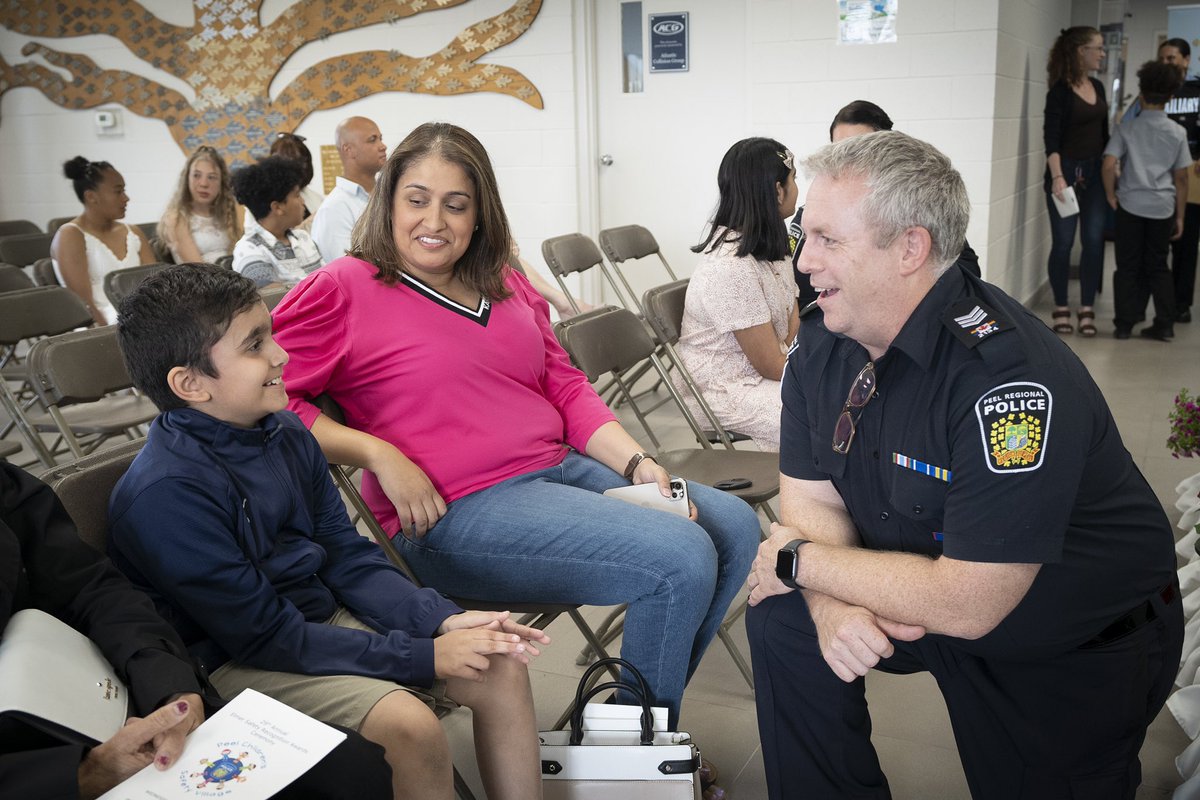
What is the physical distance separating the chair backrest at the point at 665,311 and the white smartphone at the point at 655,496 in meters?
1.00

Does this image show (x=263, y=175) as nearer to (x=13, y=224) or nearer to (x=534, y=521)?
(x=534, y=521)

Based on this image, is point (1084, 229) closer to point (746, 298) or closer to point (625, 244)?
point (625, 244)

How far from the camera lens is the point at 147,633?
1387mm

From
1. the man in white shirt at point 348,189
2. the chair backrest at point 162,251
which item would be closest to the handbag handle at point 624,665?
the man in white shirt at point 348,189

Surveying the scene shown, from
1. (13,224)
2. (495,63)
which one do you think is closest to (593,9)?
(495,63)

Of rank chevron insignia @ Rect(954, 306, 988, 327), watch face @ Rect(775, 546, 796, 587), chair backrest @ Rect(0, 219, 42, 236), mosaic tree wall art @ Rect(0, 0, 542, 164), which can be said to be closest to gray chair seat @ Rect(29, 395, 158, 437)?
watch face @ Rect(775, 546, 796, 587)

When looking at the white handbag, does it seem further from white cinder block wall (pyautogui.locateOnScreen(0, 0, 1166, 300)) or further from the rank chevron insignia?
white cinder block wall (pyautogui.locateOnScreen(0, 0, 1166, 300))

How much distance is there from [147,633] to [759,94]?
499 centimetres

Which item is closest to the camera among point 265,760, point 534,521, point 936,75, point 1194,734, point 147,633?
point 265,760

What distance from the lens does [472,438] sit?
206 centimetres

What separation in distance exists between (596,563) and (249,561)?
62 centimetres

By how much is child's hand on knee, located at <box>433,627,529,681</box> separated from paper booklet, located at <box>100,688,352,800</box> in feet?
0.91

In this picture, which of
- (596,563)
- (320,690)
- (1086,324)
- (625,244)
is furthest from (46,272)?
(1086,324)

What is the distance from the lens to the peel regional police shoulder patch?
1.39m
